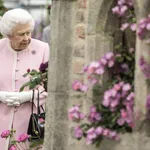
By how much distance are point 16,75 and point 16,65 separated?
14 cm

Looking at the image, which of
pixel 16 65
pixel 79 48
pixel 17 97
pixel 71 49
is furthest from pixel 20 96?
pixel 79 48

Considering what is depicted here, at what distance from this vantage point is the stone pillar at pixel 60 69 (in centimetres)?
1016

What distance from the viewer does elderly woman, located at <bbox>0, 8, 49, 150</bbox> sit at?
1133cm

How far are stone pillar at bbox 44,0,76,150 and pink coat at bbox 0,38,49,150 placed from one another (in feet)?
3.60

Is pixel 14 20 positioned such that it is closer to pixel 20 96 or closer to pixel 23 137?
pixel 20 96

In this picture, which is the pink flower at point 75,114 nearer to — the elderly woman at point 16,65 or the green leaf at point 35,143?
the green leaf at point 35,143

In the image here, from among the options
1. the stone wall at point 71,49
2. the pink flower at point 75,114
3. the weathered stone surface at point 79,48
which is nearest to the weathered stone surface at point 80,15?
the stone wall at point 71,49

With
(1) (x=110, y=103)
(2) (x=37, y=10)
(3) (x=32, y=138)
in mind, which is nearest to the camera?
(1) (x=110, y=103)

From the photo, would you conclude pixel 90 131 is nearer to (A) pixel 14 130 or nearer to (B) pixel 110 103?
(B) pixel 110 103

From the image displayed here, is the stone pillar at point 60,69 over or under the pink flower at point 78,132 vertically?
over

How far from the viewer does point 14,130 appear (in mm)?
11086

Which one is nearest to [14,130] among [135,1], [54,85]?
[54,85]

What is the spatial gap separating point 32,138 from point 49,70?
997 mm

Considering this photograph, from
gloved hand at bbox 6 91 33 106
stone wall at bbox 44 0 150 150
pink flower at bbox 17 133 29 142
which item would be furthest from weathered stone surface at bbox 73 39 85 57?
gloved hand at bbox 6 91 33 106
